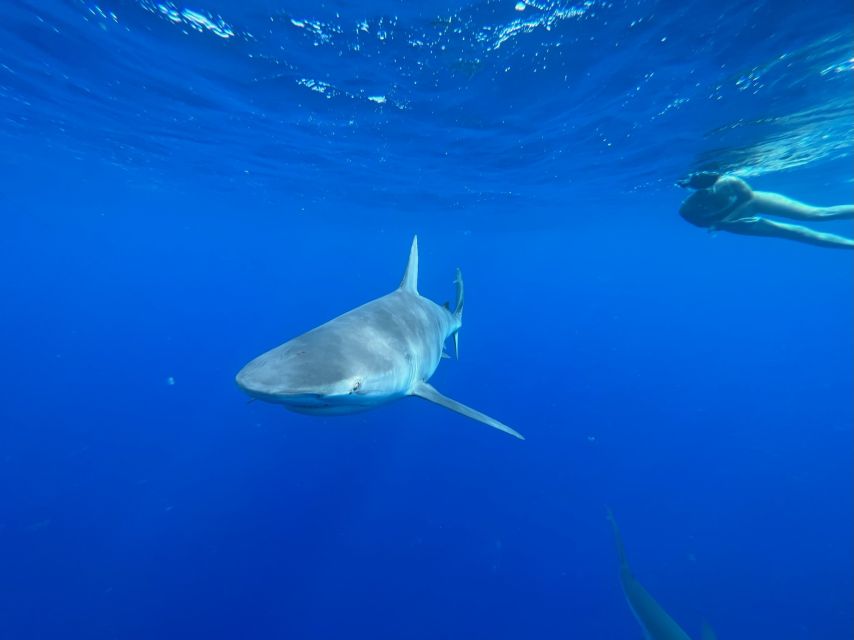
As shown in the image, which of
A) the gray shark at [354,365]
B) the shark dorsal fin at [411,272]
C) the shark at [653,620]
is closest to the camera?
the gray shark at [354,365]

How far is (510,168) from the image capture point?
20953mm

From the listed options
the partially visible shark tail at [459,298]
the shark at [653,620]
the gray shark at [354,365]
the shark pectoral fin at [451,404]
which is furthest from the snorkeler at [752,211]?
the shark at [653,620]

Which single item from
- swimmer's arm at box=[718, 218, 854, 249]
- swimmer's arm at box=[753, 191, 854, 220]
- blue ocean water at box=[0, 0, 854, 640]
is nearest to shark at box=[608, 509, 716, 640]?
blue ocean water at box=[0, 0, 854, 640]

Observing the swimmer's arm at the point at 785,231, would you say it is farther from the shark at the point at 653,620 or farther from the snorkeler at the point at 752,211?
the shark at the point at 653,620

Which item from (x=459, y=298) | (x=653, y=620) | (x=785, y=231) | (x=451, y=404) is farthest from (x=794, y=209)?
(x=451, y=404)

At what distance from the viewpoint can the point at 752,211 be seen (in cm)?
841

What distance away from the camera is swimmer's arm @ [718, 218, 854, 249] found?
7.82m

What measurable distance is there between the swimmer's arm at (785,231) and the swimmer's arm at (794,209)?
0.29 meters

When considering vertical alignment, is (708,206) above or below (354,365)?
above

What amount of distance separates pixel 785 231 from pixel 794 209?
0.69m

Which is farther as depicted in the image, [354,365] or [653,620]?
[653,620]

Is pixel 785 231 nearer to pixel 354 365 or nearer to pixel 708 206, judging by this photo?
pixel 708 206

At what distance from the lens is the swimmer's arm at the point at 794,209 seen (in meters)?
8.04

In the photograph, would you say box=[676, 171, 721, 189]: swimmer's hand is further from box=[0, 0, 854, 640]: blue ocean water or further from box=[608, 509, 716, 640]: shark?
box=[608, 509, 716, 640]: shark
